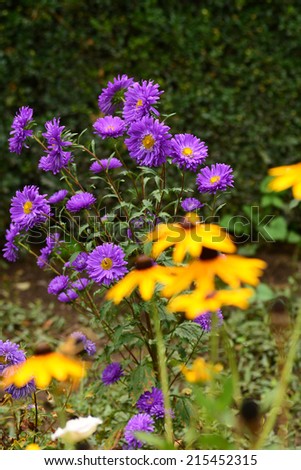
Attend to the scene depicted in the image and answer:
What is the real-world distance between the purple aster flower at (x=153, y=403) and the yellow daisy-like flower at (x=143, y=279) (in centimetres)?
81

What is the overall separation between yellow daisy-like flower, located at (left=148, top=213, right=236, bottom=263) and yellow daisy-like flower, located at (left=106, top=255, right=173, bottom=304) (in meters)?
0.04

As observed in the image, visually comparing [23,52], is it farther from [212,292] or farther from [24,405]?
[212,292]

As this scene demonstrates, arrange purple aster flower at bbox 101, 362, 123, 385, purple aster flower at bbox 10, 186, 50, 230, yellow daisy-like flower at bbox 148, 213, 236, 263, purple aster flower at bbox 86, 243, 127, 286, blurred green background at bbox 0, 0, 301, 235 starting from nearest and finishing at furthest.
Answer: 1. yellow daisy-like flower at bbox 148, 213, 236, 263
2. purple aster flower at bbox 86, 243, 127, 286
3. purple aster flower at bbox 10, 186, 50, 230
4. purple aster flower at bbox 101, 362, 123, 385
5. blurred green background at bbox 0, 0, 301, 235

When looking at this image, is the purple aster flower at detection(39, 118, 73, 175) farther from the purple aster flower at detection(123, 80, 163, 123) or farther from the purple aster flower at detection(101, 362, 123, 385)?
the purple aster flower at detection(101, 362, 123, 385)

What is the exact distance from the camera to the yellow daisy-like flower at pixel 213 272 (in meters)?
1.16

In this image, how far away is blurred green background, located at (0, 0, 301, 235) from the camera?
4.20 meters

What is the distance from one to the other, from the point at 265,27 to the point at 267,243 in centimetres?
134

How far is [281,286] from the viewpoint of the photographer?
415 cm

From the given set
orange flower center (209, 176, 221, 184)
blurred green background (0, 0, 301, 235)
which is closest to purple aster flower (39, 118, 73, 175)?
orange flower center (209, 176, 221, 184)

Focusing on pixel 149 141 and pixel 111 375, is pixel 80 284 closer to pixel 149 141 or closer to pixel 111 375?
pixel 111 375

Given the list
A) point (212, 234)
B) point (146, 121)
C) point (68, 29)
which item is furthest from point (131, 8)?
point (212, 234)

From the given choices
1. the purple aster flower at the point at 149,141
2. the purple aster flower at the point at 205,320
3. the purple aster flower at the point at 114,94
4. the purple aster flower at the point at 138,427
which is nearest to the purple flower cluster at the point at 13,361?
the purple aster flower at the point at 138,427

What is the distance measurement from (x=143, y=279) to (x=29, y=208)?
778 mm

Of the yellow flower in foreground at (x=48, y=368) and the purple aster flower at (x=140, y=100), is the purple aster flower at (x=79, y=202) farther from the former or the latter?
the yellow flower in foreground at (x=48, y=368)
